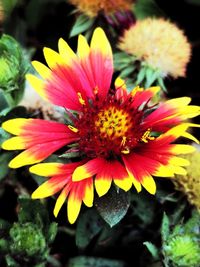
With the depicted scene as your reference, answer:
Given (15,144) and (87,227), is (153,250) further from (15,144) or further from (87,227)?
(15,144)

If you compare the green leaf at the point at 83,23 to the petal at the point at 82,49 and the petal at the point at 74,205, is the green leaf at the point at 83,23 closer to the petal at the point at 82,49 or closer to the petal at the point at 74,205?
the petal at the point at 82,49

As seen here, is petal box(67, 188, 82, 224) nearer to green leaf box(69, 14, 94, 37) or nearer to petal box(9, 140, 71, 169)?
petal box(9, 140, 71, 169)

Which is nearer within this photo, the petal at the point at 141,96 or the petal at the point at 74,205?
the petal at the point at 74,205

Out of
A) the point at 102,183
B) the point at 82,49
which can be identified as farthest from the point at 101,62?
the point at 102,183

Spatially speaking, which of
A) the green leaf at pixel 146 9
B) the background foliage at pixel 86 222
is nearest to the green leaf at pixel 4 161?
the background foliage at pixel 86 222

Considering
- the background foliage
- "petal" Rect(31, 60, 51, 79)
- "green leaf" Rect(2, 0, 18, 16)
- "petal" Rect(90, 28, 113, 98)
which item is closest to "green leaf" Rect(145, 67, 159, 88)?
the background foliage

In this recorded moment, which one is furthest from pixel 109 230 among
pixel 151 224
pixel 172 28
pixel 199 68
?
pixel 199 68
